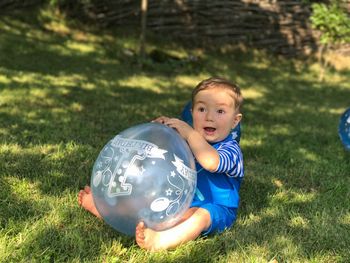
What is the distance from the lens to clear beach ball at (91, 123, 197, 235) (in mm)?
2662

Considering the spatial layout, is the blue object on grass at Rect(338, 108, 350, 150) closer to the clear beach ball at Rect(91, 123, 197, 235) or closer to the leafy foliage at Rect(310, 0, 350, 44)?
the clear beach ball at Rect(91, 123, 197, 235)

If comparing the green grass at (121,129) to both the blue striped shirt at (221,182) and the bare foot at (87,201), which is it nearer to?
the bare foot at (87,201)

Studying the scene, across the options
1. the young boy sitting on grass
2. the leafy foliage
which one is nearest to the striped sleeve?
the young boy sitting on grass

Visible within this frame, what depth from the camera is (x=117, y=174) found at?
8.82ft

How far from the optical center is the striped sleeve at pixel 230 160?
303 cm

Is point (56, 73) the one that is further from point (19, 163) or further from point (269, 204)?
point (269, 204)

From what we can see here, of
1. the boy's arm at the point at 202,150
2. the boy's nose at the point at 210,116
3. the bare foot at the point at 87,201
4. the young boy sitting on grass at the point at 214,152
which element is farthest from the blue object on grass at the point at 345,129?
the bare foot at the point at 87,201

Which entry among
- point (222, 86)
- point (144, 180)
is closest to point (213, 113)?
point (222, 86)

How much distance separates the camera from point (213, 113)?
126 inches

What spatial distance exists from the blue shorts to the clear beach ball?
276 mm

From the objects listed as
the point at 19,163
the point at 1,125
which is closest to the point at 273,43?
the point at 1,125

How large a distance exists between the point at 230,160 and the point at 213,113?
33 centimetres

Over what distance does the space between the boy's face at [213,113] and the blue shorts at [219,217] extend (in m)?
0.44

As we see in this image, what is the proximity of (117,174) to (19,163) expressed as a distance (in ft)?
5.62
